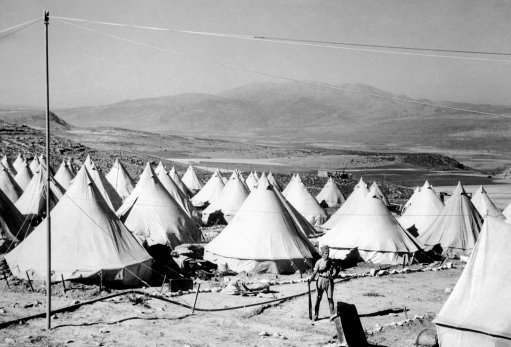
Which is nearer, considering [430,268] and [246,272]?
[246,272]

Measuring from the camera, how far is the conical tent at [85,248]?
16.5m

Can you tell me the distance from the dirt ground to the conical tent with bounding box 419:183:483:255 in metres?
8.12

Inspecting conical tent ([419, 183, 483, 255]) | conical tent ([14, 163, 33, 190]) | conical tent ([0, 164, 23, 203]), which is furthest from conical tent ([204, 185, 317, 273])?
conical tent ([14, 163, 33, 190])

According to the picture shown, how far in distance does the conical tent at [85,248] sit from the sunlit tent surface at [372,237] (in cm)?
924

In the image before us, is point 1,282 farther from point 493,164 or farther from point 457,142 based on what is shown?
point 457,142

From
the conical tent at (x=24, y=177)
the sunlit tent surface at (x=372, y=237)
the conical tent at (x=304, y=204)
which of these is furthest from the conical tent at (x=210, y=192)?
the sunlit tent surface at (x=372, y=237)

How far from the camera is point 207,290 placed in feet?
54.2

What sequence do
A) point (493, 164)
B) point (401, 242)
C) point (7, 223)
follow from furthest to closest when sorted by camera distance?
point (493, 164) < point (401, 242) < point (7, 223)

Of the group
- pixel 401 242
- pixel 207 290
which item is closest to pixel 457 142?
pixel 401 242

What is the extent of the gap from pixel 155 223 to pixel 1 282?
30.5ft

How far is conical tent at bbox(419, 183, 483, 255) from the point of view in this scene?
24875 mm

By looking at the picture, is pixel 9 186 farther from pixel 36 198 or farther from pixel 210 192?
pixel 210 192

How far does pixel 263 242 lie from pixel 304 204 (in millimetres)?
14202

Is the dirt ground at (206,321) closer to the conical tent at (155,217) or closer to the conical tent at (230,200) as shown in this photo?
the conical tent at (155,217)
